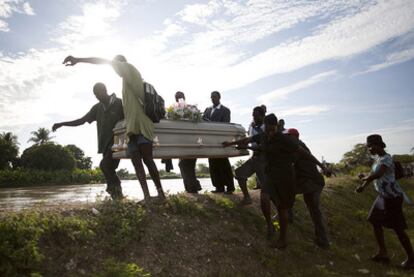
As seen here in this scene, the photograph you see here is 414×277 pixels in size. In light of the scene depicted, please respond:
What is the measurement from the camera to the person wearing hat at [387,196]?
5.57 m

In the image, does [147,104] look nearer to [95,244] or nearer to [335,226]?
[95,244]

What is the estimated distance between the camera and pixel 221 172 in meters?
7.88

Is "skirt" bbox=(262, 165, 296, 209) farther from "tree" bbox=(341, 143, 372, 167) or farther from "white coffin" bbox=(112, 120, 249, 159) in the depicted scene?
"tree" bbox=(341, 143, 372, 167)

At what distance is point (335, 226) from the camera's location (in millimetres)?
8188

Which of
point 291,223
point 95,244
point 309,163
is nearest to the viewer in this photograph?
point 95,244

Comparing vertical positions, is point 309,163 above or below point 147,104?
below

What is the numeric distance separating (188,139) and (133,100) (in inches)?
56.2

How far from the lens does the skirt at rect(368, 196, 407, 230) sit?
5.60 metres

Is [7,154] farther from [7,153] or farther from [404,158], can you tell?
[404,158]

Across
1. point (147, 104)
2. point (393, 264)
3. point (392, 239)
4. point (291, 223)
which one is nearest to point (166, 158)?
point (147, 104)

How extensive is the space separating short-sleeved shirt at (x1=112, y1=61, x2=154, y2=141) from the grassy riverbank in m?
1.15

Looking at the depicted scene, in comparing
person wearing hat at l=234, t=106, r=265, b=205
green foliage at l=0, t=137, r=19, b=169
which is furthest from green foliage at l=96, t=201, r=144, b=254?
green foliage at l=0, t=137, r=19, b=169

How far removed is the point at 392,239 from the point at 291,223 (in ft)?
8.33

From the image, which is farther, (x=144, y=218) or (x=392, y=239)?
(x=392, y=239)
